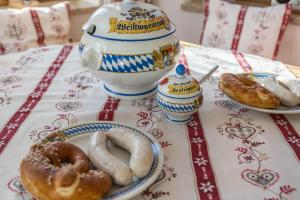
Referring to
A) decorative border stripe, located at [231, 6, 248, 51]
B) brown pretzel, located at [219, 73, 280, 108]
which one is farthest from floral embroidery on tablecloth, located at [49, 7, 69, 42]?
brown pretzel, located at [219, 73, 280, 108]

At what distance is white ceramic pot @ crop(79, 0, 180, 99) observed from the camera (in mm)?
849

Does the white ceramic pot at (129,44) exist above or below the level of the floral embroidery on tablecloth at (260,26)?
above

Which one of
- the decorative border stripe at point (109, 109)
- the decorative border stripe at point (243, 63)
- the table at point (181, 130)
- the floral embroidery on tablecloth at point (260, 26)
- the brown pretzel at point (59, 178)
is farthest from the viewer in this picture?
the floral embroidery on tablecloth at point (260, 26)

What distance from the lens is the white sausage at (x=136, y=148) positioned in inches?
23.6

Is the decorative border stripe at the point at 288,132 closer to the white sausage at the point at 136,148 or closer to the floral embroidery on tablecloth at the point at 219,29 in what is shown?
the white sausage at the point at 136,148

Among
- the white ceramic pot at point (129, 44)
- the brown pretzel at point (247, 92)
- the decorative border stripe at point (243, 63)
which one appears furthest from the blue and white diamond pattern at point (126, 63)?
the decorative border stripe at point (243, 63)

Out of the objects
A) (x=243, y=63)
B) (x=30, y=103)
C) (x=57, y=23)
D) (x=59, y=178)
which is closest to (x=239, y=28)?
(x=243, y=63)

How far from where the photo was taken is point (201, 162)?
701mm

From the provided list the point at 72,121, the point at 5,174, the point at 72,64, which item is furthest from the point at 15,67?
the point at 5,174

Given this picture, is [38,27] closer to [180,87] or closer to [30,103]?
[30,103]

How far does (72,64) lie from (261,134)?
2.26 ft

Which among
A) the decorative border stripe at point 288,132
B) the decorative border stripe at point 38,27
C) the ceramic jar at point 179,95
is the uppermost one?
the ceramic jar at point 179,95

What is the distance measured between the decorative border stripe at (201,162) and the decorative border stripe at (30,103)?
1.32ft

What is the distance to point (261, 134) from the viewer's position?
806mm
